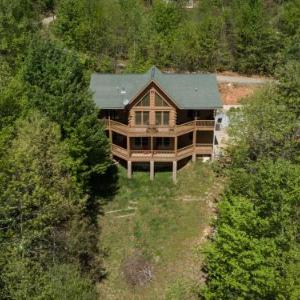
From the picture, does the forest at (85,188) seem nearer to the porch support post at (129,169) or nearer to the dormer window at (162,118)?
the porch support post at (129,169)

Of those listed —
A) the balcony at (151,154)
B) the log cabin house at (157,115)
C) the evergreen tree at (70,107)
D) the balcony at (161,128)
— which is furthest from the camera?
the balcony at (151,154)

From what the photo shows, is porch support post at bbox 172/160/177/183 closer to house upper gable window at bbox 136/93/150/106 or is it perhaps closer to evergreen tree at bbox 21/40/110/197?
house upper gable window at bbox 136/93/150/106

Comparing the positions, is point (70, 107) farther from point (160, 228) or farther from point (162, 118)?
point (160, 228)

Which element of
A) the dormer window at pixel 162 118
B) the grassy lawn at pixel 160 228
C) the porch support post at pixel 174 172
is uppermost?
the dormer window at pixel 162 118

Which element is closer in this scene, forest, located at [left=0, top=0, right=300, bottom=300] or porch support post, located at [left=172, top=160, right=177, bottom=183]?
forest, located at [left=0, top=0, right=300, bottom=300]

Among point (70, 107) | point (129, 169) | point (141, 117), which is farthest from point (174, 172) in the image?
point (70, 107)

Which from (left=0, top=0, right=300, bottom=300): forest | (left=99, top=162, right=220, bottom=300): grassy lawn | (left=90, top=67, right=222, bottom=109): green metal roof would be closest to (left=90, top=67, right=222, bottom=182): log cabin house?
(left=90, top=67, right=222, bottom=109): green metal roof

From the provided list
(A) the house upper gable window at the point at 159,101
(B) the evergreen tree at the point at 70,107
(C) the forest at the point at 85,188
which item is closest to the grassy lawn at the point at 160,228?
(C) the forest at the point at 85,188
